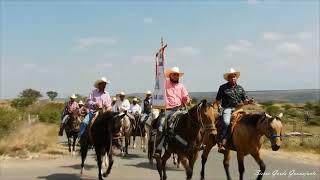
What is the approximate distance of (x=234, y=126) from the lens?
11.8 meters

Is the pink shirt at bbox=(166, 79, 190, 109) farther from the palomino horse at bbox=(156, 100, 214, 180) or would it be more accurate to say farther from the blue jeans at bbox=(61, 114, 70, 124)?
the blue jeans at bbox=(61, 114, 70, 124)

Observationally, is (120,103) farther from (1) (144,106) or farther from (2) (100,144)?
(2) (100,144)

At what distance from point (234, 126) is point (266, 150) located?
9.86 metres

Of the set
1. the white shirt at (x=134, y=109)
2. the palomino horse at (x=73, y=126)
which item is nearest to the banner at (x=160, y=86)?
the palomino horse at (x=73, y=126)

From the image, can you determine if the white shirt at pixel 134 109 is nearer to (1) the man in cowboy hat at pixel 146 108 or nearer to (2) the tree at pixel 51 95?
(1) the man in cowboy hat at pixel 146 108

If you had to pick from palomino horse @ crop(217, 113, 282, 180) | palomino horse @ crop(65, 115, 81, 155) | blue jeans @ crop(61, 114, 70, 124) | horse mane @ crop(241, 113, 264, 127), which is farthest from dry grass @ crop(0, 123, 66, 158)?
horse mane @ crop(241, 113, 264, 127)

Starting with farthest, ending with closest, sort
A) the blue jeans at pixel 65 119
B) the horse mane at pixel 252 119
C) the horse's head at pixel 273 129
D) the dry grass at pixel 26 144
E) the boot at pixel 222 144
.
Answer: the blue jeans at pixel 65 119, the dry grass at pixel 26 144, the boot at pixel 222 144, the horse mane at pixel 252 119, the horse's head at pixel 273 129

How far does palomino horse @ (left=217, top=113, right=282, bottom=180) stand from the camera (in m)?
10.8

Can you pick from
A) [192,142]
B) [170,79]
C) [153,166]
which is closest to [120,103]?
[153,166]

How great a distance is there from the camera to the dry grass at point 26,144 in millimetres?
18297

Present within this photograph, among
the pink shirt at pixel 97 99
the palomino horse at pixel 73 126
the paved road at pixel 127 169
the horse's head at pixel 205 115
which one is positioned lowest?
the paved road at pixel 127 169

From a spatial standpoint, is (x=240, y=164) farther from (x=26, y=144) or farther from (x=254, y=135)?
(x=26, y=144)

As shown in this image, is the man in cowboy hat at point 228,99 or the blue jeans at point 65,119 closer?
the man in cowboy hat at point 228,99

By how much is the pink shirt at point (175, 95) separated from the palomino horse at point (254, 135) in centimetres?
152
